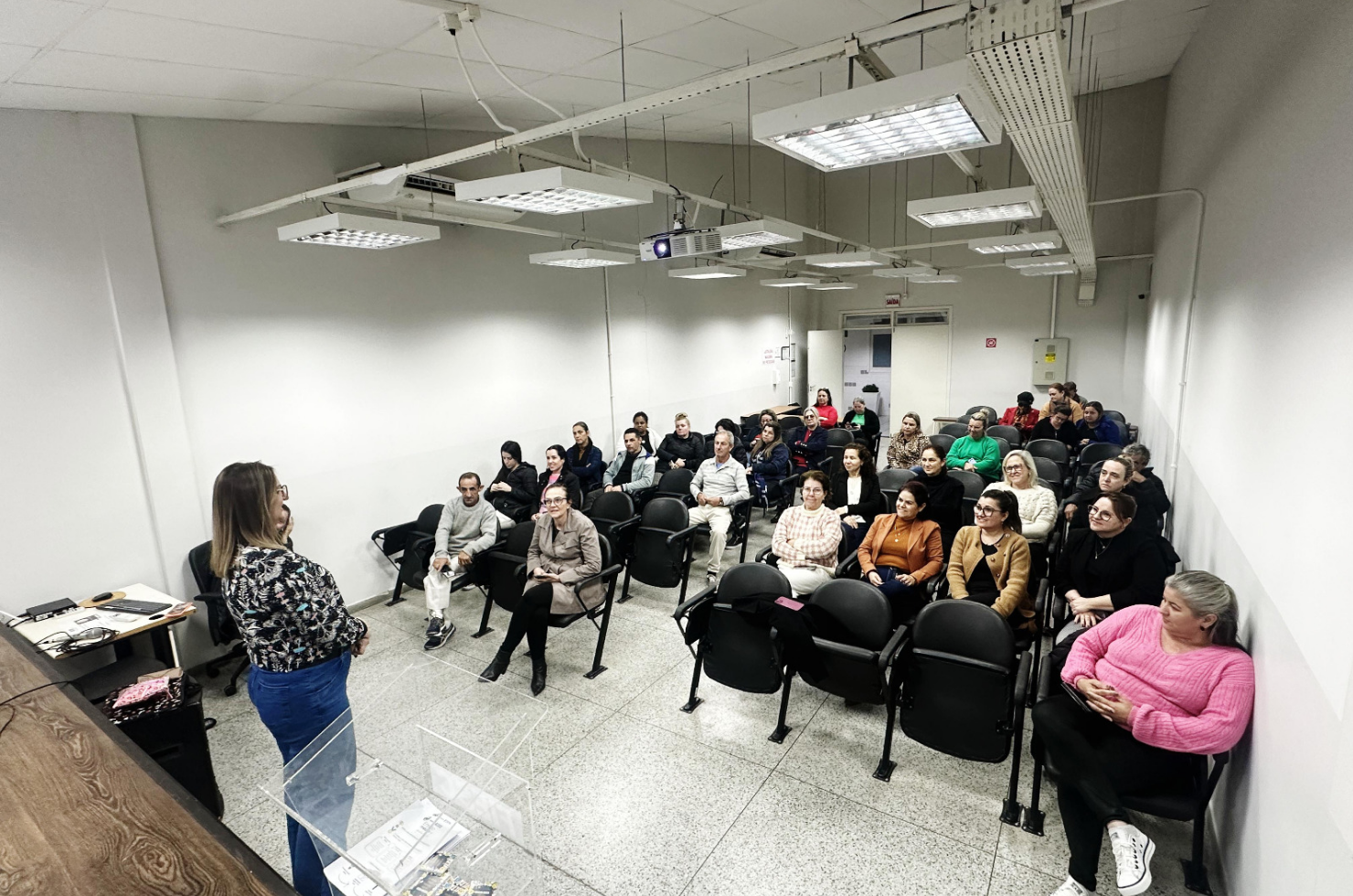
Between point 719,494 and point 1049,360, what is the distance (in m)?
6.93

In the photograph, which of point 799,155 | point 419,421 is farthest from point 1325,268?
point 419,421

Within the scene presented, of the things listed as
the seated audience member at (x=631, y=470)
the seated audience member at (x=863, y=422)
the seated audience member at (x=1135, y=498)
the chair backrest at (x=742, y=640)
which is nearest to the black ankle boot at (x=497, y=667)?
the chair backrest at (x=742, y=640)

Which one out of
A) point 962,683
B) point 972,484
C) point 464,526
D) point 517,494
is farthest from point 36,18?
point 972,484

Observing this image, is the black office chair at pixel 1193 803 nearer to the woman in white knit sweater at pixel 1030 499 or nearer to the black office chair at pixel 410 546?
the woman in white knit sweater at pixel 1030 499

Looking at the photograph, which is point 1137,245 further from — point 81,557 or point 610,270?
point 81,557

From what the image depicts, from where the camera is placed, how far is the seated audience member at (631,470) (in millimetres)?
6750

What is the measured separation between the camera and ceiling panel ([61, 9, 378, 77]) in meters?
2.84

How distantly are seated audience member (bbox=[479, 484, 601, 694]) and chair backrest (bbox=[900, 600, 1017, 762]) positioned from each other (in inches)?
83.5

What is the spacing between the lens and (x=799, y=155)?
231 centimetres

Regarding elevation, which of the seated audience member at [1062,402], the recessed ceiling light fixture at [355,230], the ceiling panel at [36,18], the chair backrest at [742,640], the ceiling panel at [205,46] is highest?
the ceiling panel at [205,46]

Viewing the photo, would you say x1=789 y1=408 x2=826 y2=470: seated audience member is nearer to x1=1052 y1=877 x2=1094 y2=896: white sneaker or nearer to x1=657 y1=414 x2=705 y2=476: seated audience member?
x1=657 y1=414 x2=705 y2=476: seated audience member

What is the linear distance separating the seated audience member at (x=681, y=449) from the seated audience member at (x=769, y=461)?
73 centimetres

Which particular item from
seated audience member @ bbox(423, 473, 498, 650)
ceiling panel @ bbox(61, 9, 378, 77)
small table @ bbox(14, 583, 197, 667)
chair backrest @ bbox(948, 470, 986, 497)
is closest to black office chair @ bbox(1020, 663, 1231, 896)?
chair backrest @ bbox(948, 470, 986, 497)

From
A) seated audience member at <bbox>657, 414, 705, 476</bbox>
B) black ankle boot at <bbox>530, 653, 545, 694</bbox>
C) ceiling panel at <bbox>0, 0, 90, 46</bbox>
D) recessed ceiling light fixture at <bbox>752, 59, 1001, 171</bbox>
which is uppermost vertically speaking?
ceiling panel at <bbox>0, 0, 90, 46</bbox>
